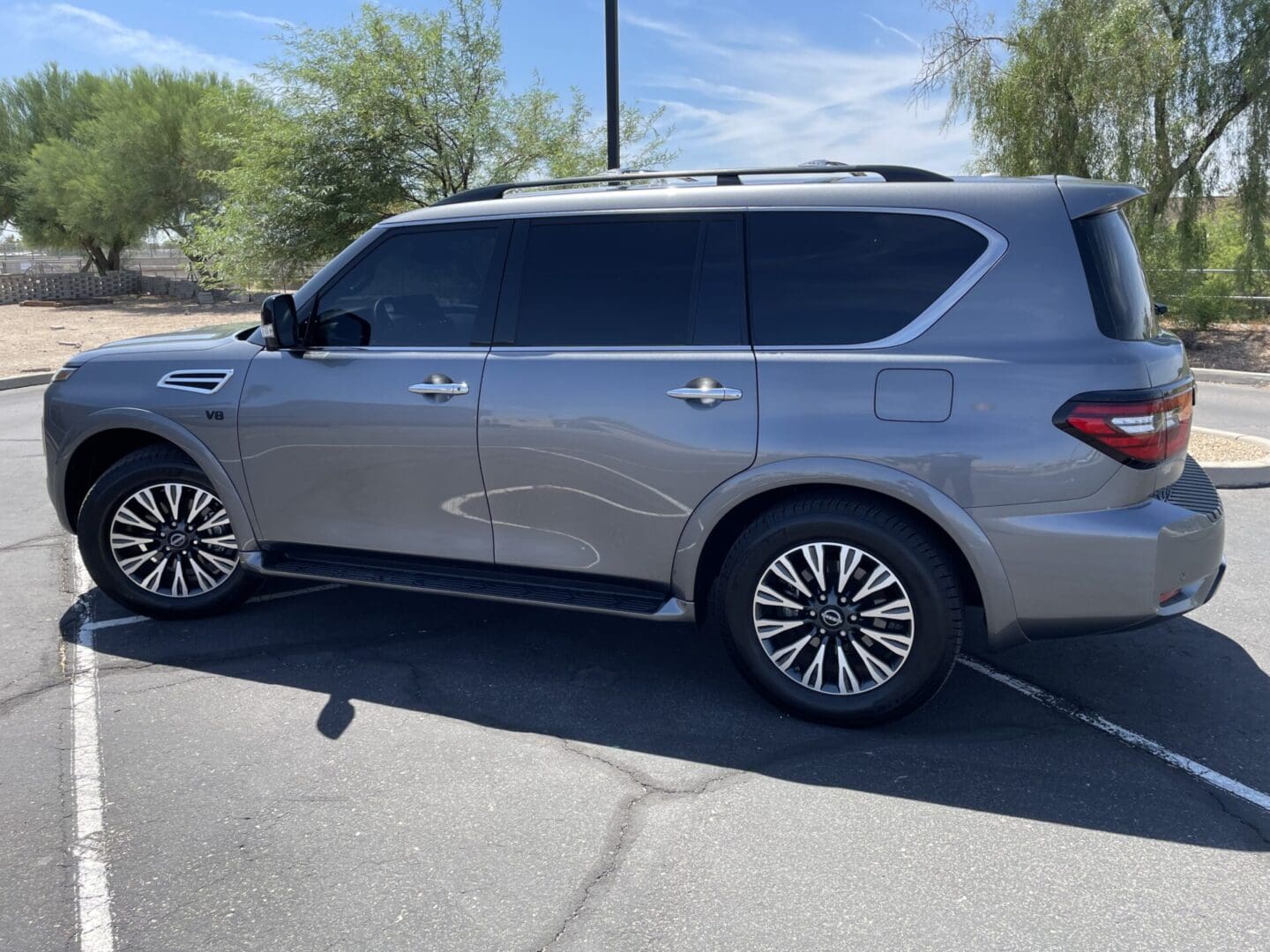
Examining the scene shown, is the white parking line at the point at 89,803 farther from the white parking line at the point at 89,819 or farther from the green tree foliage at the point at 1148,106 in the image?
→ the green tree foliage at the point at 1148,106

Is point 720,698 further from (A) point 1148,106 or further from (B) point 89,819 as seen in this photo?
(A) point 1148,106

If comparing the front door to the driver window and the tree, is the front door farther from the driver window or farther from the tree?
the tree

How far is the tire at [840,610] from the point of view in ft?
11.8

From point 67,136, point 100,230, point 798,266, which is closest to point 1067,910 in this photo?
point 798,266

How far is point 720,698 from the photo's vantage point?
4129mm

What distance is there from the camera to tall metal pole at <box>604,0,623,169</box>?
318 inches

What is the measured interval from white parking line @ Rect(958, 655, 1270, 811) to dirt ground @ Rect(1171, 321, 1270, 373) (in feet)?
44.8

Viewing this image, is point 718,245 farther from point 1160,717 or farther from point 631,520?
point 1160,717

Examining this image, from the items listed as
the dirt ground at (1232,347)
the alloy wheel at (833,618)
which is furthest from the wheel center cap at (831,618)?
the dirt ground at (1232,347)

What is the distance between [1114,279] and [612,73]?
5601 mm

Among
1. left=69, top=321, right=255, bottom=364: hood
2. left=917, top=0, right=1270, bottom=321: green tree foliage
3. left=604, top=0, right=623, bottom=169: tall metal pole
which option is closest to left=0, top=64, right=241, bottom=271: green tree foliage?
left=917, top=0, right=1270, bottom=321: green tree foliage

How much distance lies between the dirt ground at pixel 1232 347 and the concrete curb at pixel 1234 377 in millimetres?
801

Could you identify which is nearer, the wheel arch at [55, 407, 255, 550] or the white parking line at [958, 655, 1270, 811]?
the white parking line at [958, 655, 1270, 811]

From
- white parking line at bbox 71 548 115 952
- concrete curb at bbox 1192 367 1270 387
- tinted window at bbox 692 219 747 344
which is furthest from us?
concrete curb at bbox 1192 367 1270 387
